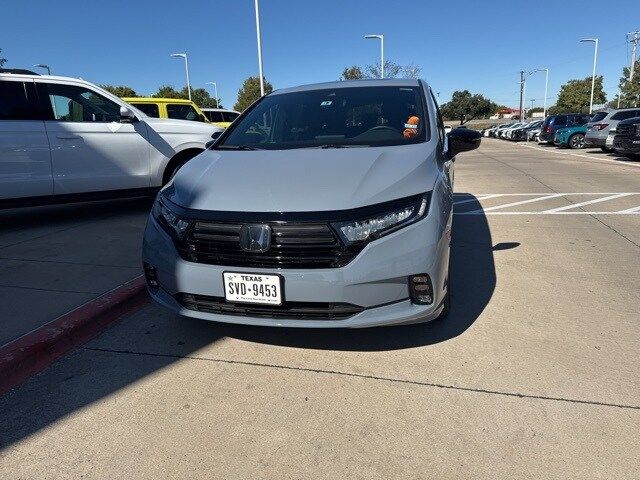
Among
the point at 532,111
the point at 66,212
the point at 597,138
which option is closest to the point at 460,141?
the point at 66,212

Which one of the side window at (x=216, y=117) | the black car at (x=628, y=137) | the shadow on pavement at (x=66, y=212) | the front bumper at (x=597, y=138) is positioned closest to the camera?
the shadow on pavement at (x=66, y=212)

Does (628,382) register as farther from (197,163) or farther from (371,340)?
(197,163)

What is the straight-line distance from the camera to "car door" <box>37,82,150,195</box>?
20.3ft

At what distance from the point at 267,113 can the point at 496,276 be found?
2454mm

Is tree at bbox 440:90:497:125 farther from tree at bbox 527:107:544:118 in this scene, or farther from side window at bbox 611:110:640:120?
side window at bbox 611:110:640:120

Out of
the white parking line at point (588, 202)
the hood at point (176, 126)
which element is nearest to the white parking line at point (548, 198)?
the white parking line at point (588, 202)

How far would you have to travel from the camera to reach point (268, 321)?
8.89 feet

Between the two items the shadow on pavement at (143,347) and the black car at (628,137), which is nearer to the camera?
the shadow on pavement at (143,347)

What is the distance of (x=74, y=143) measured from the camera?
20.5 ft

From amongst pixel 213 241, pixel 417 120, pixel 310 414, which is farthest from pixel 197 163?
pixel 310 414

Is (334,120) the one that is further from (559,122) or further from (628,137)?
(559,122)

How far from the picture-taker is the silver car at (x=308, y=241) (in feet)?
8.37

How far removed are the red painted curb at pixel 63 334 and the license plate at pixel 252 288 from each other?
1230 millimetres

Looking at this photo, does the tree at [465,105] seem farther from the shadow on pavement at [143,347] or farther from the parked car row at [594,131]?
the shadow on pavement at [143,347]
